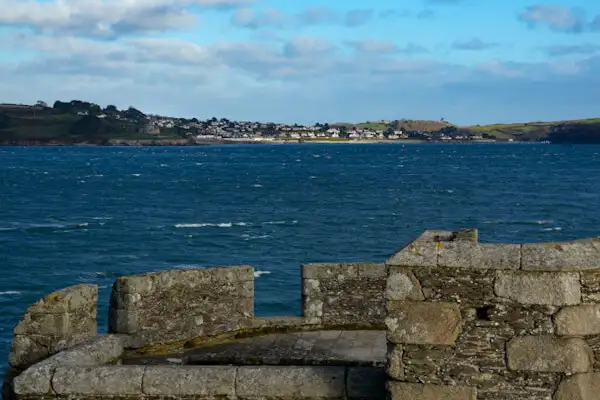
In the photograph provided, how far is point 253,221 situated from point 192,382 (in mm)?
59623

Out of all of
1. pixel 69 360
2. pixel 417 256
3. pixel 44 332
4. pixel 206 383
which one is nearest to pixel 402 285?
pixel 417 256

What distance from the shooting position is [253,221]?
67.0m

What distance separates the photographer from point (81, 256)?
159ft

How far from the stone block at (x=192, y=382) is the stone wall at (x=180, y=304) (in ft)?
9.27

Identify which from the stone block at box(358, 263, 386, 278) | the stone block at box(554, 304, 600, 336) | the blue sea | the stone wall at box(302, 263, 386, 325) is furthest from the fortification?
the blue sea

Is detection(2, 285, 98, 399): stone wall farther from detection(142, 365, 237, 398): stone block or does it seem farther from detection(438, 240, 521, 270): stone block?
detection(438, 240, 521, 270): stone block

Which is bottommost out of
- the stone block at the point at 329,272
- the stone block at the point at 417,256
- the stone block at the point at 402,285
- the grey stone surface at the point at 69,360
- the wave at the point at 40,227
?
the wave at the point at 40,227

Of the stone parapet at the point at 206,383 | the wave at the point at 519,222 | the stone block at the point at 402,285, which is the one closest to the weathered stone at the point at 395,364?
the stone block at the point at 402,285

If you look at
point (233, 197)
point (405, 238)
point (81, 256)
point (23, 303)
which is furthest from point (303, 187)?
point (23, 303)

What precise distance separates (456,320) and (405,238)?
47808 mm

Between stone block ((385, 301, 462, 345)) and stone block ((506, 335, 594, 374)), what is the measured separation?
482 millimetres

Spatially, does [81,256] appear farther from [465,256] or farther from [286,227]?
[465,256]

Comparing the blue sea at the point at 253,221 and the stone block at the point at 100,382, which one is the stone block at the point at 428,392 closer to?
the stone block at the point at 100,382

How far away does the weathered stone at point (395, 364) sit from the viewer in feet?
22.0
